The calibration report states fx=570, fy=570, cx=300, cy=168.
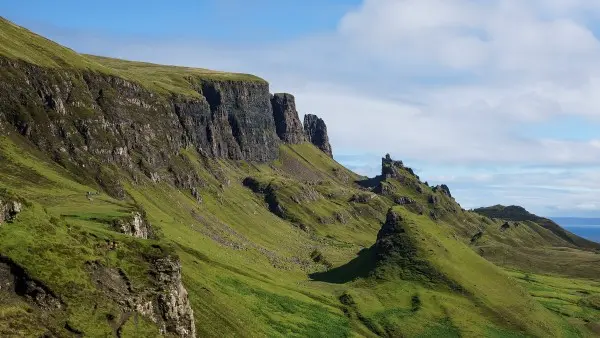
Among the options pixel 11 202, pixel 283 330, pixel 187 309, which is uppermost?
pixel 11 202

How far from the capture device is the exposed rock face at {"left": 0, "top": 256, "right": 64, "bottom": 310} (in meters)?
70.8

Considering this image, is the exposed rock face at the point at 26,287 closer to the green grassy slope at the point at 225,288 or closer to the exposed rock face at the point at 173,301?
the green grassy slope at the point at 225,288

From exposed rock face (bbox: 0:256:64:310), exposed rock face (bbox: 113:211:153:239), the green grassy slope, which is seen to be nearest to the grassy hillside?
exposed rock face (bbox: 0:256:64:310)

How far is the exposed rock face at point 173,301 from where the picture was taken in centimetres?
8581

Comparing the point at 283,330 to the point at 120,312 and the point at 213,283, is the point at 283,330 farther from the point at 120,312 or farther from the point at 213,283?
the point at 120,312

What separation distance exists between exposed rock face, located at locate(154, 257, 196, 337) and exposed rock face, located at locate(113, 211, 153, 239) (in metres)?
24.0

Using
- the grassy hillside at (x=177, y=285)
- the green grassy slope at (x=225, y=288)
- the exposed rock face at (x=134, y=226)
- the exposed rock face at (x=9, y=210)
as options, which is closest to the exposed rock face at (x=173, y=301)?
the grassy hillside at (x=177, y=285)

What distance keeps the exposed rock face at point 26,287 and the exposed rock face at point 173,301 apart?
1706 centimetres

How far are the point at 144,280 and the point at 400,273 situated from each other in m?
119

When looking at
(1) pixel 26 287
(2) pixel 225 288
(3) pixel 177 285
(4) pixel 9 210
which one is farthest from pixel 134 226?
(1) pixel 26 287

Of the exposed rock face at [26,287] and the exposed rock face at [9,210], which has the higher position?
the exposed rock face at [9,210]

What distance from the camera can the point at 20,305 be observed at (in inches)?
2717

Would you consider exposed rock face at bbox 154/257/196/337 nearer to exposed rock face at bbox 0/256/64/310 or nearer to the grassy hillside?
the grassy hillside

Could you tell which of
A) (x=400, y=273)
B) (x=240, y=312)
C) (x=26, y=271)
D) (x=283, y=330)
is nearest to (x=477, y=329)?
(x=400, y=273)
